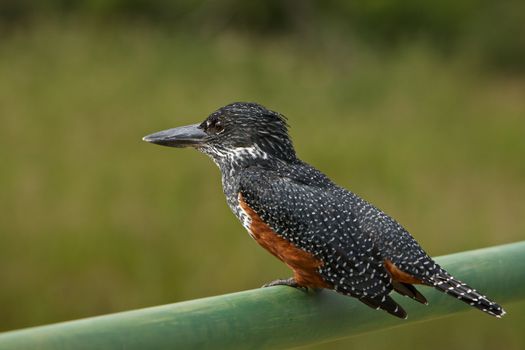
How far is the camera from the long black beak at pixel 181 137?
269 centimetres

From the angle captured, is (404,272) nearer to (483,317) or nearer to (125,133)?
(483,317)

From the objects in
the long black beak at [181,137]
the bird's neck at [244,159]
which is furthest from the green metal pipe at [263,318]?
the long black beak at [181,137]

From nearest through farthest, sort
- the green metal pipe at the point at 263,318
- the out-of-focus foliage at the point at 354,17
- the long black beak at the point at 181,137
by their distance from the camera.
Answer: the green metal pipe at the point at 263,318, the long black beak at the point at 181,137, the out-of-focus foliage at the point at 354,17

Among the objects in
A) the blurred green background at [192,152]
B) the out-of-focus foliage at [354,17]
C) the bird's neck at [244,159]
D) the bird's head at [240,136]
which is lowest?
the blurred green background at [192,152]

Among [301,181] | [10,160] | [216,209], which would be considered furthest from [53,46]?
[301,181]

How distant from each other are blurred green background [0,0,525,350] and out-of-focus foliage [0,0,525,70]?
0.13 m

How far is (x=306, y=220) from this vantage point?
99.8 inches

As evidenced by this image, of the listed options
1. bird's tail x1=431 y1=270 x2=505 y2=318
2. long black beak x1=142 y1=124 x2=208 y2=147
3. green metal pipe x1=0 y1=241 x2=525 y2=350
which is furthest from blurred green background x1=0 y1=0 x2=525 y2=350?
green metal pipe x1=0 y1=241 x2=525 y2=350

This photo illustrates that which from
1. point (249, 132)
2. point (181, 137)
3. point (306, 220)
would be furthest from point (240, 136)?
point (306, 220)

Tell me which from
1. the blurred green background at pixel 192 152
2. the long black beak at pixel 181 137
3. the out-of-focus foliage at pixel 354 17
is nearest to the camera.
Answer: the long black beak at pixel 181 137

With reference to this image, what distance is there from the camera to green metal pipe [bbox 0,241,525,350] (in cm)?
162

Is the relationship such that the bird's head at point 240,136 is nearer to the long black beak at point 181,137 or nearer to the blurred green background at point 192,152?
the long black beak at point 181,137

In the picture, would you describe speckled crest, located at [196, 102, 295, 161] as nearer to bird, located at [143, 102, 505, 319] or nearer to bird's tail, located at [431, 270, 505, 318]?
bird, located at [143, 102, 505, 319]

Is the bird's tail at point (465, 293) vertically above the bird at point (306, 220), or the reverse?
the bird at point (306, 220)
